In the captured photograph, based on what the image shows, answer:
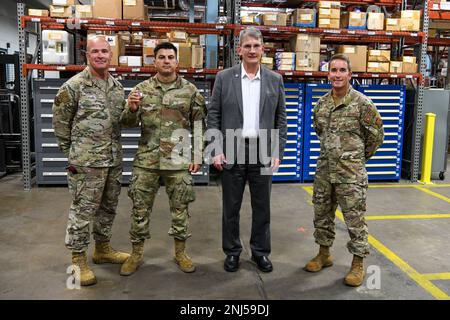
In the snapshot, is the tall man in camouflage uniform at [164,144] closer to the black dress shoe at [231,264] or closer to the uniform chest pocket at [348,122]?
the black dress shoe at [231,264]

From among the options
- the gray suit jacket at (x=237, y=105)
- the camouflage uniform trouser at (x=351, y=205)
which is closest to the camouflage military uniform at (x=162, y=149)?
the gray suit jacket at (x=237, y=105)

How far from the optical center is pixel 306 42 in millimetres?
6625

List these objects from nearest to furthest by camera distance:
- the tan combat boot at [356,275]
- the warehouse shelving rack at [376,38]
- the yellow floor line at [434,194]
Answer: the tan combat boot at [356,275]
the yellow floor line at [434,194]
the warehouse shelving rack at [376,38]

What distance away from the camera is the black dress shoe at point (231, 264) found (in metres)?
3.56

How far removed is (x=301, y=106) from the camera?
6.81 meters

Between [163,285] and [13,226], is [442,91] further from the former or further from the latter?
[13,226]

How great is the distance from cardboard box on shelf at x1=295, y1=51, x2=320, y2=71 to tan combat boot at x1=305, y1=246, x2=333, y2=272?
12.4 ft

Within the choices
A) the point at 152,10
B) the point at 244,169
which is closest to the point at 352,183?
the point at 244,169

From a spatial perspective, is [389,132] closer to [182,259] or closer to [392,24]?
[392,24]

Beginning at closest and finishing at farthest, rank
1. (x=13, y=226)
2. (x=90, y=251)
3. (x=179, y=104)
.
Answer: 1. (x=179, y=104)
2. (x=90, y=251)
3. (x=13, y=226)

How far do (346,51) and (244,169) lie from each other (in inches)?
163

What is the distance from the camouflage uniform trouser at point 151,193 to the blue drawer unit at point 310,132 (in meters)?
3.79

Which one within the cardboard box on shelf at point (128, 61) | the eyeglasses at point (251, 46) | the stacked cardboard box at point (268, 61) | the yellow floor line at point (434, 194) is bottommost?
the yellow floor line at point (434, 194)

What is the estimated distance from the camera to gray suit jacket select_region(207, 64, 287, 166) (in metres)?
3.38
